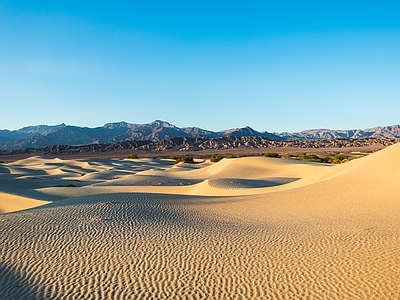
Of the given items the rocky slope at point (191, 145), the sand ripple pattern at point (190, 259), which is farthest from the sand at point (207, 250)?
the rocky slope at point (191, 145)

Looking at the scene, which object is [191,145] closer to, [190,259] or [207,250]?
[207,250]

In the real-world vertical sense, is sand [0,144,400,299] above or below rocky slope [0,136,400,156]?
below

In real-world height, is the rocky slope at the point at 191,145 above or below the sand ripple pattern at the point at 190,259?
above

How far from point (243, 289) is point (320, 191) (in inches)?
468

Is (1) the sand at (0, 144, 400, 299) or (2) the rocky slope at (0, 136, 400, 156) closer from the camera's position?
(1) the sand at (0, 144, 400, 299)

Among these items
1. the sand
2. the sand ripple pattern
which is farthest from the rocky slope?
the sand ripple pattern

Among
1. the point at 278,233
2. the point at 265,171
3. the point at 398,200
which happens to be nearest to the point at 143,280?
the point at 278,233

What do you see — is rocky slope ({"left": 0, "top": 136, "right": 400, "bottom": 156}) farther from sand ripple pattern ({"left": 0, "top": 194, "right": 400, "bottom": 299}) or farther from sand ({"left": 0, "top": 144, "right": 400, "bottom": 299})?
sand ripple pattern ({"left": 0, "top": 194, "right": 400, "bottom": 299})

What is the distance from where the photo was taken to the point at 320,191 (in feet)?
57.1

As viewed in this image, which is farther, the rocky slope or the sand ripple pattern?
the rocky slope

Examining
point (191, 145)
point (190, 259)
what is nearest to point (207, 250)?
point (190, 259)

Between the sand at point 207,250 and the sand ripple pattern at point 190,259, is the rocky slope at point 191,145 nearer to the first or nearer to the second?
the sand at point 207,250

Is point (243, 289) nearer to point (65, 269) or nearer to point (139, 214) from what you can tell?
point (65, 269)

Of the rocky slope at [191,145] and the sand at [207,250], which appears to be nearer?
the sand at [207,250]
